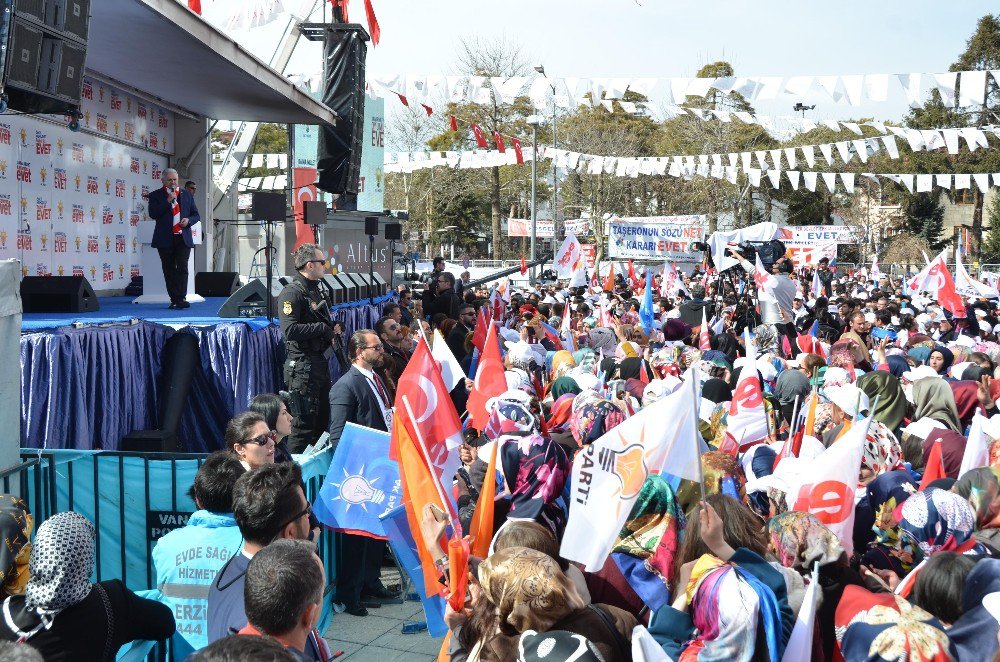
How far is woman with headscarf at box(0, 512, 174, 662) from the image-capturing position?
3133 millimetres

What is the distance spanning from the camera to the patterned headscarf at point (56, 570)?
10.3ft

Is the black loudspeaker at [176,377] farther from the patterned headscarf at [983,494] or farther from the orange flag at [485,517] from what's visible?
the patterned headscarf at [983,494]

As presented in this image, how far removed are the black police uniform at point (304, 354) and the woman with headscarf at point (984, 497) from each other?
547 cm

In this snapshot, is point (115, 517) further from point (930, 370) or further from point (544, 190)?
point (544, 190)

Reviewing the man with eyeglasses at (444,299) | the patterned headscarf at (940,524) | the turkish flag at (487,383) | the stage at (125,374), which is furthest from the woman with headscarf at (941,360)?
the man with eyeglasses at (444,299)

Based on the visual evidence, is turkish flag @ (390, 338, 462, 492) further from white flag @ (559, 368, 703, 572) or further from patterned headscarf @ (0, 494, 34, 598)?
patterned headscarf @ (0, 494, 34, 598)

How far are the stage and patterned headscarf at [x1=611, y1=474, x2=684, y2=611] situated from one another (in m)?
5.22

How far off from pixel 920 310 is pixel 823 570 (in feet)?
53.5

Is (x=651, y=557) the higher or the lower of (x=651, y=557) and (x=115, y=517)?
the higher

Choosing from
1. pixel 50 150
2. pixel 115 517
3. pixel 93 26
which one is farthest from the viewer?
pixel 50 150

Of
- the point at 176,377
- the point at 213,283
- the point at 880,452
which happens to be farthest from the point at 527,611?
the point at 213,283

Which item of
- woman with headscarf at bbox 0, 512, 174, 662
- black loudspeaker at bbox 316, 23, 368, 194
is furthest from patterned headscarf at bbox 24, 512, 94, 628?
black loudspeaker at bbox 316, 23, 368, 194

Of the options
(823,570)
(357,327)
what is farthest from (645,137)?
(823,570)

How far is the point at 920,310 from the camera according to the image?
60.3 feet
